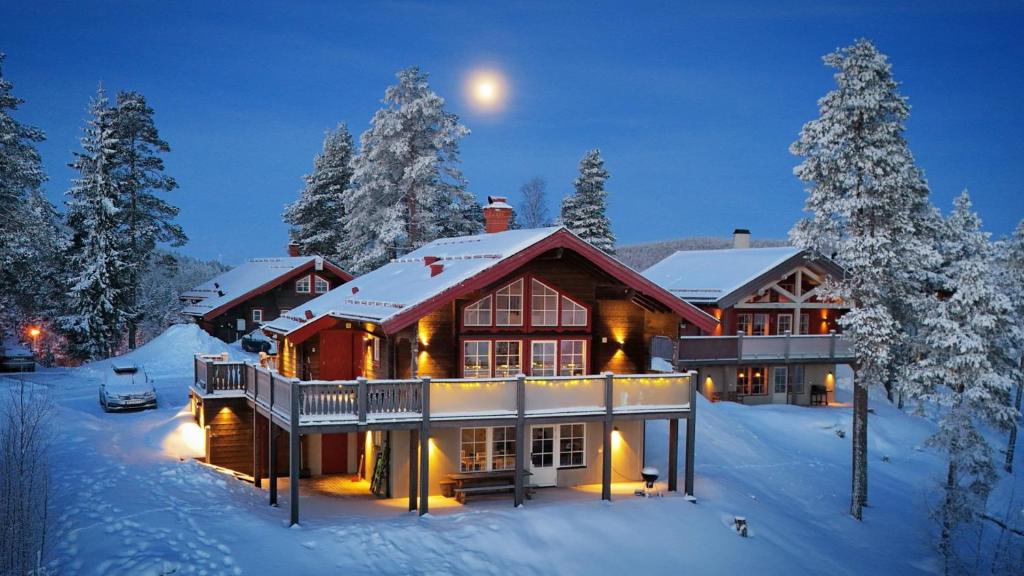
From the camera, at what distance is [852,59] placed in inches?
936

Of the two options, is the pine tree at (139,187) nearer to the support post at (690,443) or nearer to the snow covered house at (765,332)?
the snow covered house at (765,332)

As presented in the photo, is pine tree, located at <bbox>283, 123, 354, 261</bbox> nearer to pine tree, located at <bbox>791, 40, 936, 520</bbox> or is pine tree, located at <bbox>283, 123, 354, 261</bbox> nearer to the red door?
the red door

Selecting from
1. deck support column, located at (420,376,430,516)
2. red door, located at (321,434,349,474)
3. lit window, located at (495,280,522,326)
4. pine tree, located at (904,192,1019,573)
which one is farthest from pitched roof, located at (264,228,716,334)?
pine tree, located at (904,192,1019,573)

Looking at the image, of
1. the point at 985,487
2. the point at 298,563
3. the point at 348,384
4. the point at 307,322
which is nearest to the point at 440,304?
the point at 348,384

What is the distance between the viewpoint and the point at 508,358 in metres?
22.3

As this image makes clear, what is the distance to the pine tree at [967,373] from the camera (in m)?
23.4

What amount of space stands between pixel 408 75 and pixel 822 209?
20511 millimetres

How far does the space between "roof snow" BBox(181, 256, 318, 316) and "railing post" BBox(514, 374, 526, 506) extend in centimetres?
3072

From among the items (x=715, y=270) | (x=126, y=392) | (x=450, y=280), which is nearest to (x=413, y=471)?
(x=450, y=280)

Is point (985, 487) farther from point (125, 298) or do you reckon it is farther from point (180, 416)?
point (125, 298)

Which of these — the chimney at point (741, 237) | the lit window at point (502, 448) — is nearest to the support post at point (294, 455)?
the lit window at point (502, 448)

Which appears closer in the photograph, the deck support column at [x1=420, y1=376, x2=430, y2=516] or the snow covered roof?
the deck support column at [x1=420, y1=376, x2=430, y2=516]

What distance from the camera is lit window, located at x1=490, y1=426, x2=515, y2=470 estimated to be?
71.7 ft

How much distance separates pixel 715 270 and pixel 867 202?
46.2ft
